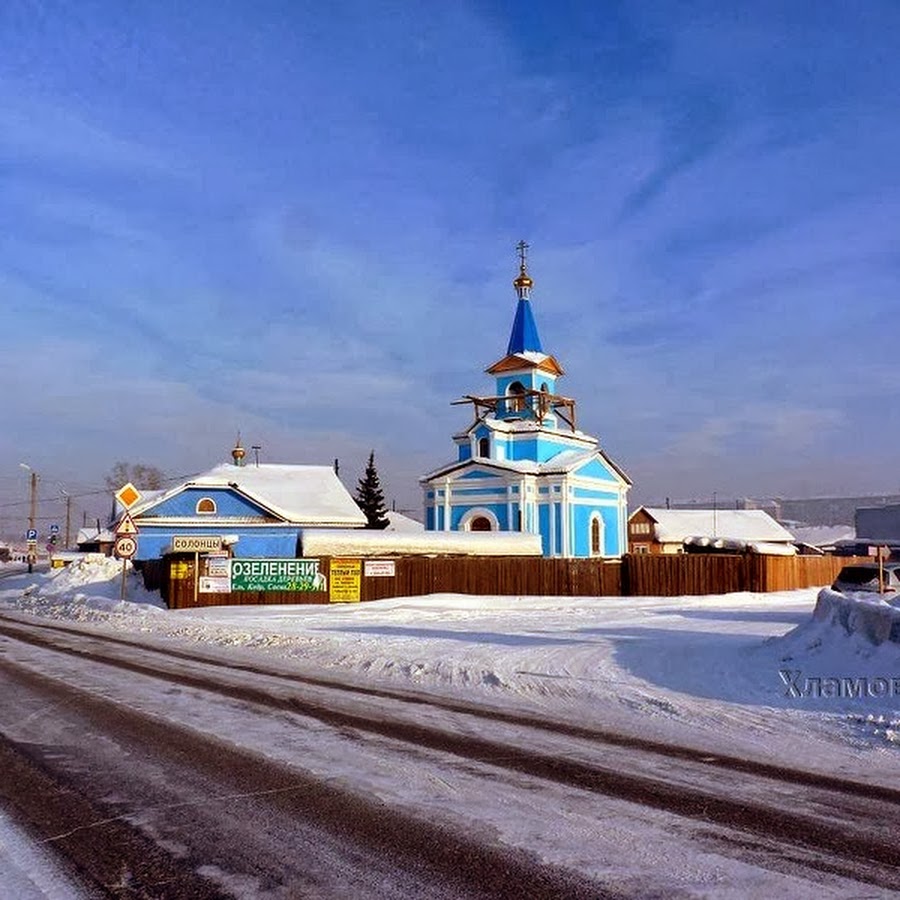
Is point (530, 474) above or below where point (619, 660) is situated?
above

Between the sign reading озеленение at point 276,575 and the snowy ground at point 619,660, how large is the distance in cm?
136

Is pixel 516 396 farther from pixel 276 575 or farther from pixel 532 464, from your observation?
pixel 276 575

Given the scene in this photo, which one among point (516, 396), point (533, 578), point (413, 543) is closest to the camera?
point (533, 578)

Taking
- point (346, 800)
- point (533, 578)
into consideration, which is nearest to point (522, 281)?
point (533, 578)

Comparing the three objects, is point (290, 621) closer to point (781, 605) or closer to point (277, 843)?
point (781, 605)

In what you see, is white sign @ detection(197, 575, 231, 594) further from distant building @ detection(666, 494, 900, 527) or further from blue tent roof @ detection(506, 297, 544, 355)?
distant building @ detection(666, 494, 900, 527)

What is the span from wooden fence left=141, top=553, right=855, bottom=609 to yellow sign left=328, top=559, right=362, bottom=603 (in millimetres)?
196

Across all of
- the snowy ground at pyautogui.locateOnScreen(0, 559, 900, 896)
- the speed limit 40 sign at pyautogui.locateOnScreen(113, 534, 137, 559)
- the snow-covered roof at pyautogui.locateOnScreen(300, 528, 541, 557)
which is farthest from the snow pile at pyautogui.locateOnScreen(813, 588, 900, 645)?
the snow-covered roof at pyautogui.locateOnScreen(300, 528, 541, 557)

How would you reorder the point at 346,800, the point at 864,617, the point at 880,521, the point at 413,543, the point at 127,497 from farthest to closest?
the point at 413,543
the point at 880,521
the point at 127,497
the point at 864,617
the point at 346,800

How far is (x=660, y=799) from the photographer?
6543mm

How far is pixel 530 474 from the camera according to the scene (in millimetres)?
48125

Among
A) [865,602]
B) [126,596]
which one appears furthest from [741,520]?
[865,602]

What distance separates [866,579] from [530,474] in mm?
21269

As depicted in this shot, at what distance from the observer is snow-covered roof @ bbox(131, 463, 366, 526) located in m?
47.9
